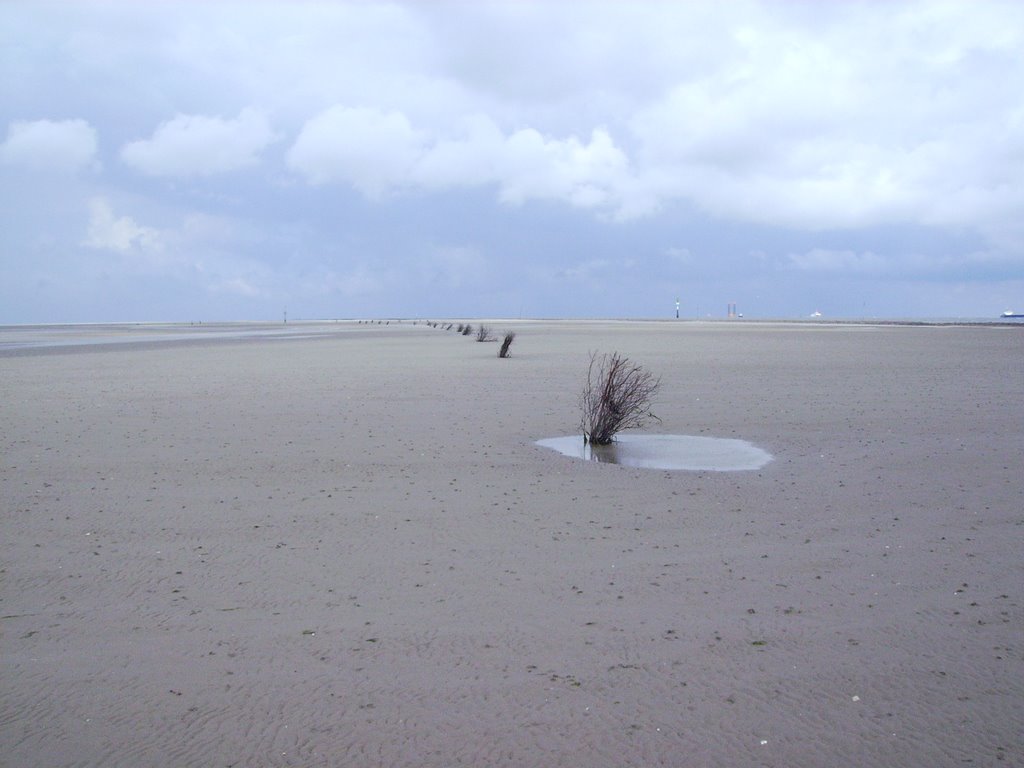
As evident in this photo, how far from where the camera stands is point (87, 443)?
436 inches

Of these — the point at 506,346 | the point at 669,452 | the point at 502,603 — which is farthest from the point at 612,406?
the point at 506,346

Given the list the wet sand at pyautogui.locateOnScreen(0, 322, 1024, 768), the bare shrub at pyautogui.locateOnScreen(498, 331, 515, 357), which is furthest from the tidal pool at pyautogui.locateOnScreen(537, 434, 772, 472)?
the bare shrub at pyautogui.locateOnScreen(498, 331, 515, 357)

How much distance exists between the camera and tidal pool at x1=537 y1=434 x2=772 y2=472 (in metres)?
9.63

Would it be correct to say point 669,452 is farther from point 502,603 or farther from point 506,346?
point 506,346

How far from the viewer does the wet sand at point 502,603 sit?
3.71 meters

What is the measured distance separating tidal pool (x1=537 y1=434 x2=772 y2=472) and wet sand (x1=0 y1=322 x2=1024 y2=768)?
0.36 metres

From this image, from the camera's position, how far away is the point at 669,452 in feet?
34.4

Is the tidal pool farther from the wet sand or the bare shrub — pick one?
the bare shrub

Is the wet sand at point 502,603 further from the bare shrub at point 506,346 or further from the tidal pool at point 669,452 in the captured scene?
the bare shrub at point 506,346

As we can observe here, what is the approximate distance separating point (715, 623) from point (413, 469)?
4.93 meters

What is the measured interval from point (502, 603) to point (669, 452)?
18.7 ft

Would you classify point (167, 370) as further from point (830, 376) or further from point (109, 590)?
point (109, 590)

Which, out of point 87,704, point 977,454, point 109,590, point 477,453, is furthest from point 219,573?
point 977,454

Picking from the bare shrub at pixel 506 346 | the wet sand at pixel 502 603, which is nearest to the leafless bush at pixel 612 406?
the wet sand at pixel 502 603
